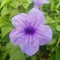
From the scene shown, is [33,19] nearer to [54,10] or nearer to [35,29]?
[35,29]

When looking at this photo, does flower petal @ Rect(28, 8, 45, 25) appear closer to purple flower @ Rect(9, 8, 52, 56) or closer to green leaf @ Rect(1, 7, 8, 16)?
purple flower @ Rect(9, 8, 52, 56)

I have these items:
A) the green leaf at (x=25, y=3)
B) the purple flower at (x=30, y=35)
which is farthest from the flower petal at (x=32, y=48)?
the green leaf at (x=25, y=3)

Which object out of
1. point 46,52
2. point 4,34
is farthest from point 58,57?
point 4,34

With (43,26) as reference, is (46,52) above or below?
below

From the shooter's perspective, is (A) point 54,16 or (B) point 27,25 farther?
(A) point 54,16

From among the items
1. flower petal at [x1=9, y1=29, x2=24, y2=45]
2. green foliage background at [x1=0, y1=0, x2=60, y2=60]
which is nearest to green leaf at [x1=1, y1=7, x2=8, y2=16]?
green foliage background at [x1=0, y1=0, x2=60, y2=60]

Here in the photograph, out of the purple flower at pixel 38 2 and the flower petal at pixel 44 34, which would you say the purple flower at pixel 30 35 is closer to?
the flower petal at pixel 44 34
